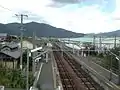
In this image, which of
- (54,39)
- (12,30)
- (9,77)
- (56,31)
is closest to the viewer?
(9,77)

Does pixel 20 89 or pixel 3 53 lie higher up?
pixel 3 53

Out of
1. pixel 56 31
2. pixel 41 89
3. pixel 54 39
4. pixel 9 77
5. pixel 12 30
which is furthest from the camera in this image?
pixel 56 31

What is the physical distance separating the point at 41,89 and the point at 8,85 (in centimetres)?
339

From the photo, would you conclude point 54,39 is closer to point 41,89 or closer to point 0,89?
point 41,89

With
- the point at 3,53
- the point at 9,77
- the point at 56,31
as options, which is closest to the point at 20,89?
the point at 9,77

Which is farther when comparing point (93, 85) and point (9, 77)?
point (9, 77)

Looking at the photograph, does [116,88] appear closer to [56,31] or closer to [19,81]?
[19,81]

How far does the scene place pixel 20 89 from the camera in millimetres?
20109

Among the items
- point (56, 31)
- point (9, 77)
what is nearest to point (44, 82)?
point (9, 77)

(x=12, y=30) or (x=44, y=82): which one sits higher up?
(x=12, y=30)

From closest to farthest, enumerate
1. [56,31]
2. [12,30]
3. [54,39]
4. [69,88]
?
1. [69,88]
2. [54,39]
3. [12,30]
4. [56,31]

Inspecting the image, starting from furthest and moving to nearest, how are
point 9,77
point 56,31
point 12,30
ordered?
point 56,31, point 12,30, point 9,77

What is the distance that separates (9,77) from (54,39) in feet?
127

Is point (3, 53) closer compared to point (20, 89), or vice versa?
point (20, 89)
